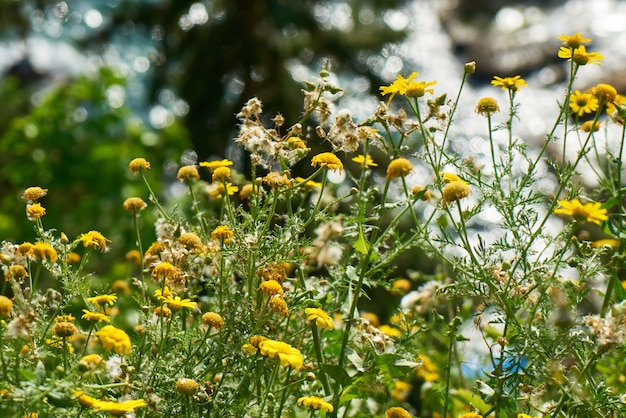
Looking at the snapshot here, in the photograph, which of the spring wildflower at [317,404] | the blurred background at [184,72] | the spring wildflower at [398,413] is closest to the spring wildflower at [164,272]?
the spring wildflower at [317,404]

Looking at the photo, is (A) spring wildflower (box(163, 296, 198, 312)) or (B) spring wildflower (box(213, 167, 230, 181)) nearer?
(A) spring wildflower (box(163, 296, 198, 312))

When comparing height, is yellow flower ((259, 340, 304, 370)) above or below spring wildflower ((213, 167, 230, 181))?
below

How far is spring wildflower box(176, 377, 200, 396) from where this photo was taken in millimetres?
982

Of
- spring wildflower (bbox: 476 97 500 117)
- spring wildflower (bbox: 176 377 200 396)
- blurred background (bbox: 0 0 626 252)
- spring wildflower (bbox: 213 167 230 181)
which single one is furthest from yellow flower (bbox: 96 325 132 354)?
blurred background (bbox: 0 0 626 252)

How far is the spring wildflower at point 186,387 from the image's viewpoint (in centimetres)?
98

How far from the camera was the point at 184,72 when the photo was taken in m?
5.49

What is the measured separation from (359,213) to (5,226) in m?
2.49

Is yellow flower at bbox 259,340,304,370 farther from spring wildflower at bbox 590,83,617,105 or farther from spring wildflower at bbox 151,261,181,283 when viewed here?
spring wildflower at bbox 590,83,617,105

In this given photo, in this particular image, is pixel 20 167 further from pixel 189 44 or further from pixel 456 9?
pixel 456 9

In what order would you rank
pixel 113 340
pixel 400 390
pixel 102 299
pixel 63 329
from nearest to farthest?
pixel 113 340 → pixel 63 329 → pixel 102 299 → pixel 400 390

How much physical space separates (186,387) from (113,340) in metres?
0.12

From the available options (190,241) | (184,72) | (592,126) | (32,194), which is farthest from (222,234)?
(184,72)

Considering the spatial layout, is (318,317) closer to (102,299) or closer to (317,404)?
(317,404)

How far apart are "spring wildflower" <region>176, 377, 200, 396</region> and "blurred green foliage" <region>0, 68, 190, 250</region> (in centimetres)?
224
